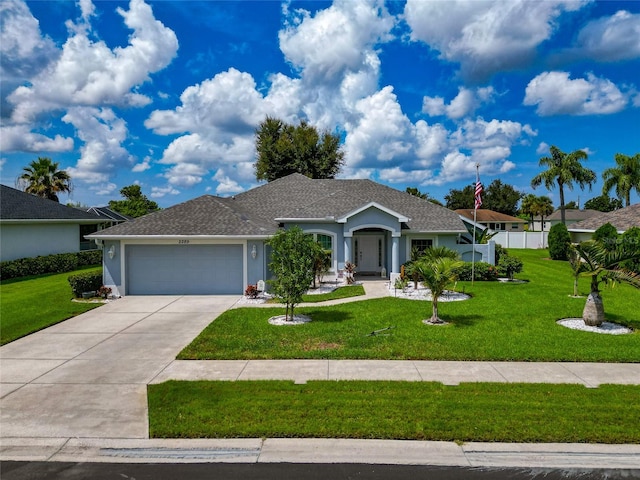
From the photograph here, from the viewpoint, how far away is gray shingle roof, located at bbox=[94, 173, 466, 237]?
1922cm

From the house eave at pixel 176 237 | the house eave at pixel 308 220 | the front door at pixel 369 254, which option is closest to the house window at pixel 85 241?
the house eave at pixel 176 237

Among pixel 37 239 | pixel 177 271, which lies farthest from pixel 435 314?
pixel 37 239

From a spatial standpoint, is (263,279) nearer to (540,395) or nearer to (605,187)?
A: (540,395)

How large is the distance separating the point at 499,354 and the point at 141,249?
15.5 meters

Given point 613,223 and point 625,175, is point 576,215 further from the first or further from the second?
point 613,223

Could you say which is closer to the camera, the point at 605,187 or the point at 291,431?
the point at 291,431

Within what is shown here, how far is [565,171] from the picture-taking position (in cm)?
3862

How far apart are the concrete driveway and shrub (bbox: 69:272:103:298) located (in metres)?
3.01

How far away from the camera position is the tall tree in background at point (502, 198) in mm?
78875

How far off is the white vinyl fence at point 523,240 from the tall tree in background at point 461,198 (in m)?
37.0

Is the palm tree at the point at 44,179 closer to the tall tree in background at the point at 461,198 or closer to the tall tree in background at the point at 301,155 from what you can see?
the tall tree in background at the point at 301,155

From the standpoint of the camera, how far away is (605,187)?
46.1m

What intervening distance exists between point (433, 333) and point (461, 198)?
255 feet

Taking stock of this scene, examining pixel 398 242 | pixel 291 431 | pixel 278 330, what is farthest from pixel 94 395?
pixel 398 242
